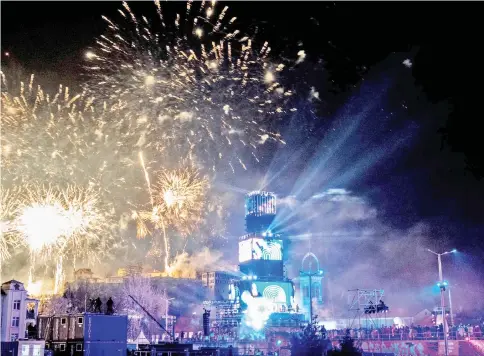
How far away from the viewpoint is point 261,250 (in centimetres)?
10794

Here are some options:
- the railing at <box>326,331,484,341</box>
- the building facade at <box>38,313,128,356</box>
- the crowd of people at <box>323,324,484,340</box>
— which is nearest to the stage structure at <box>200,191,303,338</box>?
the railing at <box>326,331,484,341</box>

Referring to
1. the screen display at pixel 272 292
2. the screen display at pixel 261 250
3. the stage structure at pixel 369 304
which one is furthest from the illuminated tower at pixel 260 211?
the stage structure at pixel 369 304

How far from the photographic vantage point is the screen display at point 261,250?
10775cm

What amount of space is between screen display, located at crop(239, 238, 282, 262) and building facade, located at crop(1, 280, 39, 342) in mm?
62320

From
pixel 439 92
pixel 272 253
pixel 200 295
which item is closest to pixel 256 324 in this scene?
pixel 272 253

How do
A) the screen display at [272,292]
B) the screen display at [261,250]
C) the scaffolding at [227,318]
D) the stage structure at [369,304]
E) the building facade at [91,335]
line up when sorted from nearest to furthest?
the building facade at [91,335]
the stage structure at [369,304]
the scaffolding at [227,318]
the screen display at [272,292]
the screen display at [261,250]

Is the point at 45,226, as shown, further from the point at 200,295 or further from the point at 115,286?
the point at 200,295

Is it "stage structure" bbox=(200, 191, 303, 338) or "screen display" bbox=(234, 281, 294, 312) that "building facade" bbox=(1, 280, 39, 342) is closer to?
"stage structure" bbox=(200, 191, 303, 338)

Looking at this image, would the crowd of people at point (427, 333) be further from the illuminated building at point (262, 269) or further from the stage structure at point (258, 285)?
the illuminated building at point (262, 269)

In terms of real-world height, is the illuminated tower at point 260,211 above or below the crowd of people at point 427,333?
above

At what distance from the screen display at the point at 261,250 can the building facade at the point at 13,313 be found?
62.3 meters

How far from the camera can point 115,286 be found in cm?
11956

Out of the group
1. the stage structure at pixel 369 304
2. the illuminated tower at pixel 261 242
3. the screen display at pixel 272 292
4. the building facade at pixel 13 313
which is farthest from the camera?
the illuminated tower at pixel 261 242

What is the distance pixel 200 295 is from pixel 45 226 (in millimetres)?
77129
